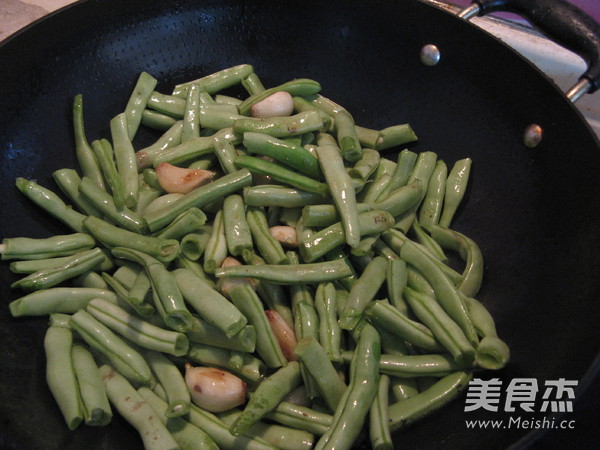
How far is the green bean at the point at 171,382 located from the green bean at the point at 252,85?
3.62 feet

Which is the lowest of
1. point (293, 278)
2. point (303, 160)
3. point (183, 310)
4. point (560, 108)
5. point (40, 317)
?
point (40, 317)

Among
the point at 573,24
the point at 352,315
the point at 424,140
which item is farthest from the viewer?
the point at 424,140

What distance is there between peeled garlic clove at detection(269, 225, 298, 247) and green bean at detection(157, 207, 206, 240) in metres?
0.22

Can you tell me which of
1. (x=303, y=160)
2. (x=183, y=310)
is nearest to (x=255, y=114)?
(x=303, y=160)

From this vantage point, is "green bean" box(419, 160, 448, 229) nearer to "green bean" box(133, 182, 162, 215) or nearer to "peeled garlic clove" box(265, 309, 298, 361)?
"peeled garlic clove" box(265, 309, 298, 361)

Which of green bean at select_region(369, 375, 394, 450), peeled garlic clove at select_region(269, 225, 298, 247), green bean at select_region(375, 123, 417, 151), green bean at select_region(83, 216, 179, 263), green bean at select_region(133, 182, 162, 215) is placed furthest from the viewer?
green bean at select_region(375, 123, 417, 151)

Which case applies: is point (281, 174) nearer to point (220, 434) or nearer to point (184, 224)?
point (184, 224)

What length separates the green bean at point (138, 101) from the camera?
1.88 metres

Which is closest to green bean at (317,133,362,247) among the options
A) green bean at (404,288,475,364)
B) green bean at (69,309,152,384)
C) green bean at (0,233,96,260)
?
green bean at (404,288,475,364)

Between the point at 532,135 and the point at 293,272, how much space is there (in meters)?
0.98

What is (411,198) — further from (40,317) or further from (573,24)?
(40,317)

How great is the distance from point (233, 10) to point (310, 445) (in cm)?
165

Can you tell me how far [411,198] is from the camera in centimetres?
171

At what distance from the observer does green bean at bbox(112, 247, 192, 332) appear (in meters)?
1.31
